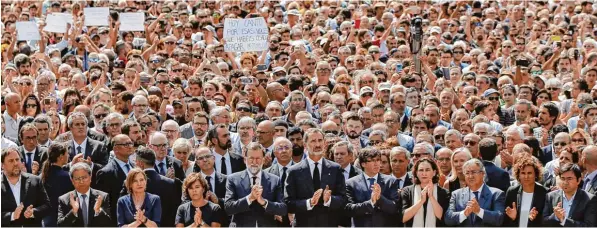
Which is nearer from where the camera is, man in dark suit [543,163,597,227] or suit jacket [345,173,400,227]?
man in dark suit [543,163,597,227]

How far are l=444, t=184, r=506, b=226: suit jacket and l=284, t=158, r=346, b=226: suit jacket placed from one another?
0.88m

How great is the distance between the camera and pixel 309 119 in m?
13.8

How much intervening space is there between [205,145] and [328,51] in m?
6.93

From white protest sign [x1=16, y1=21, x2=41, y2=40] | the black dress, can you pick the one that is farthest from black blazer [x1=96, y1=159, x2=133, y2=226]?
white protest sign [x1=16, y1=21, x2=41, y2=40]

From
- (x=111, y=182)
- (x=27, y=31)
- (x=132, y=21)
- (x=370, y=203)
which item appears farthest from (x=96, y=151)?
(x=132, y=21)

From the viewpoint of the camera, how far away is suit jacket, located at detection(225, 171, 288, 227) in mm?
11289

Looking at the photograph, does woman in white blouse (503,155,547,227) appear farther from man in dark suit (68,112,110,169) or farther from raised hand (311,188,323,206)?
man in dark suit (68,112,110,169)

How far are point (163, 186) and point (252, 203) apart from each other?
0.90 metres

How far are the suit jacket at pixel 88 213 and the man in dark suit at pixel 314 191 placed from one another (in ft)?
4.82

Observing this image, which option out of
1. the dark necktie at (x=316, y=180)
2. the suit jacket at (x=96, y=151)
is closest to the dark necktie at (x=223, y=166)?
the suit jacket at (x=96, y=151)

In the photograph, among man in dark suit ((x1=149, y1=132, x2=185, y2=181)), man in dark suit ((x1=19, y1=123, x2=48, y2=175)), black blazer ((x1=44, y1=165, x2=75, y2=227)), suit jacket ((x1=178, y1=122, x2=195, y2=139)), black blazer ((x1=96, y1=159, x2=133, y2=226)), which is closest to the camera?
black blazer ((x1=44, y1=165, x2=75, y2=227))

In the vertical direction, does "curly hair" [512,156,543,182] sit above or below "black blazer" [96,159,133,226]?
above

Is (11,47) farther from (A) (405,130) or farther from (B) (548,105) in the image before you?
(B) (548,105)

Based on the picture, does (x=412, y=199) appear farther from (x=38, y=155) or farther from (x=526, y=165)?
(x=38, y=155)
